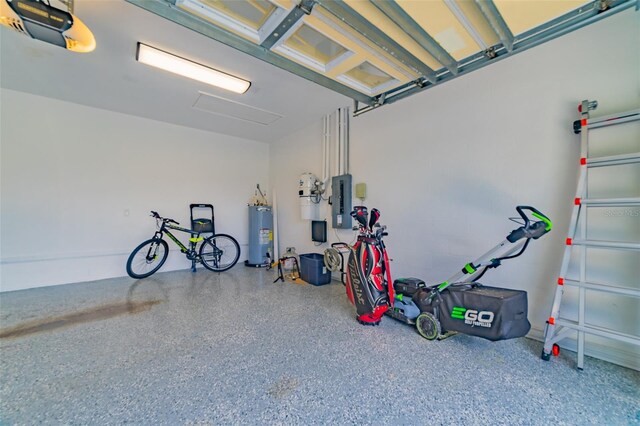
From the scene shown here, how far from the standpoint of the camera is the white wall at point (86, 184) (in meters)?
3.64

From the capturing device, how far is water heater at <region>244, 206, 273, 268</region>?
16.9 feet

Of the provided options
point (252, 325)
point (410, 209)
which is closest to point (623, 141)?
point (410, 209)

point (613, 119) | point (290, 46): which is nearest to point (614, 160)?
point (613, 119)

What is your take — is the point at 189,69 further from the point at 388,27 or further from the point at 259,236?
the point at 259,236

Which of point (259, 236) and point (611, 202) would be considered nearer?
point (611, 202)

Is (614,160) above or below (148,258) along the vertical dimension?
above

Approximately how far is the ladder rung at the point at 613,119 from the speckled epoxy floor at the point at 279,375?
1.81m

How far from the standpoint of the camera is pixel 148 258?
438 centimetres

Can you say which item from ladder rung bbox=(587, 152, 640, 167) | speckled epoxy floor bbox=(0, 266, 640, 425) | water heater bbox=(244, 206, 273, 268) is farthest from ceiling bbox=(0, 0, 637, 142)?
speckled epoxy floor bbox=(0, 266, 640, 425)

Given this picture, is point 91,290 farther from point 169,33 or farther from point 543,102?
point 543,102

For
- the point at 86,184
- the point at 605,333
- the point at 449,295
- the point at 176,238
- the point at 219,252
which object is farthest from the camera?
the point at 219,252

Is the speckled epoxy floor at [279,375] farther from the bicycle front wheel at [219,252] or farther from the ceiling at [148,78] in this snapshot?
the ceiling at [148,78]

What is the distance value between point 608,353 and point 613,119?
1.77 m

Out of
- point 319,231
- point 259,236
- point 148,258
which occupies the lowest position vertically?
point 148,258
